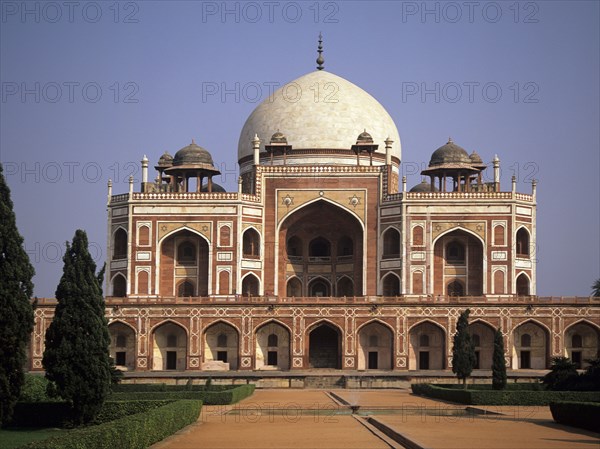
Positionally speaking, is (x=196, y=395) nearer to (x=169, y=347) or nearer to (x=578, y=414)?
(x=578, y=414)

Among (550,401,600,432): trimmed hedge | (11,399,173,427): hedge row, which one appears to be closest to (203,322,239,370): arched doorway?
(11,399,173,427): hedge row

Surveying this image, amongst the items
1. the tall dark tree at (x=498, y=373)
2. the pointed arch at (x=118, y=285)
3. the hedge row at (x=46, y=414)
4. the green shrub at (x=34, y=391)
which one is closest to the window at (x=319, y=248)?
the pointed arch at (x=118, y=285)

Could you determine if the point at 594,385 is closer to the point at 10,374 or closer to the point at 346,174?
the point at 10,374

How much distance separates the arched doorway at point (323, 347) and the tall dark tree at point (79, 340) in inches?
872

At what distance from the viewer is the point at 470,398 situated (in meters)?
28.3

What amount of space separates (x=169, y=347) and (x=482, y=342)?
1176cm

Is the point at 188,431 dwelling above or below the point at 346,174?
below

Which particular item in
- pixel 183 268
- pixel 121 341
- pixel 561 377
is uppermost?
pixel 183 268

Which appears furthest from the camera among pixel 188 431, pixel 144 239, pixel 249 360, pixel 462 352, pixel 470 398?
pixel 144 239

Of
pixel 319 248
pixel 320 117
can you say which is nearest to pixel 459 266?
pixel 319 248

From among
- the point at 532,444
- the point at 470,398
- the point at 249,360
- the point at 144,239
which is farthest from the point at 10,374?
the point at 144,239

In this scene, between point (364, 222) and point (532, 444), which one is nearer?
point (532, 444)

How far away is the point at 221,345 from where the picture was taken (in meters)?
44.4

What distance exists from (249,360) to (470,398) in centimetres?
1612
